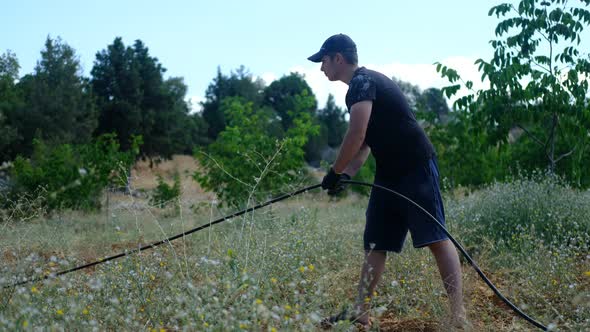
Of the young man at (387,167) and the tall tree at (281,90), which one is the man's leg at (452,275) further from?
the tall tree at (281,90)

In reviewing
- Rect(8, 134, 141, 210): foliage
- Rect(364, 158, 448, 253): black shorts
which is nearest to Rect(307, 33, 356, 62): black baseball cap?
Rect(364, 158, 448, 253): black shorts

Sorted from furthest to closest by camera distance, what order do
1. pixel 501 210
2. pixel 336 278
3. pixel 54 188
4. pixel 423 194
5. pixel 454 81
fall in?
pixel 54 188
pixel 454 81
pixel 501 210
pixel 336 278
pixel 423 194

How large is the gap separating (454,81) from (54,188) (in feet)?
21.8

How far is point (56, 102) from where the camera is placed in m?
24.9

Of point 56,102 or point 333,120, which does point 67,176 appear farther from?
point 333,120

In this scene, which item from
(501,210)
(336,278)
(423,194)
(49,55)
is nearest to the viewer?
(423,194)

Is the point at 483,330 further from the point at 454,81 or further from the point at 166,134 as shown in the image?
the point at 166,134

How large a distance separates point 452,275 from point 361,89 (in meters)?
1.11

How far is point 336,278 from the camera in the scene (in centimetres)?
464

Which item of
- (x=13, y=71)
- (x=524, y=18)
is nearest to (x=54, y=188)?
(x=524, y=18)

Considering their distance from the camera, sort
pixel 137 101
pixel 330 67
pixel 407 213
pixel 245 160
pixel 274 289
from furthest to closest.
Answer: pixel 137 101
pixel 245 160
pixel 274 289
pixel 330 67
pixel 407 213

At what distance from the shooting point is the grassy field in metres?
2.83

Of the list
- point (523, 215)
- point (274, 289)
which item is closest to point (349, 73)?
point (274, 289)

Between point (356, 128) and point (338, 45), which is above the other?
point (338, 45)
